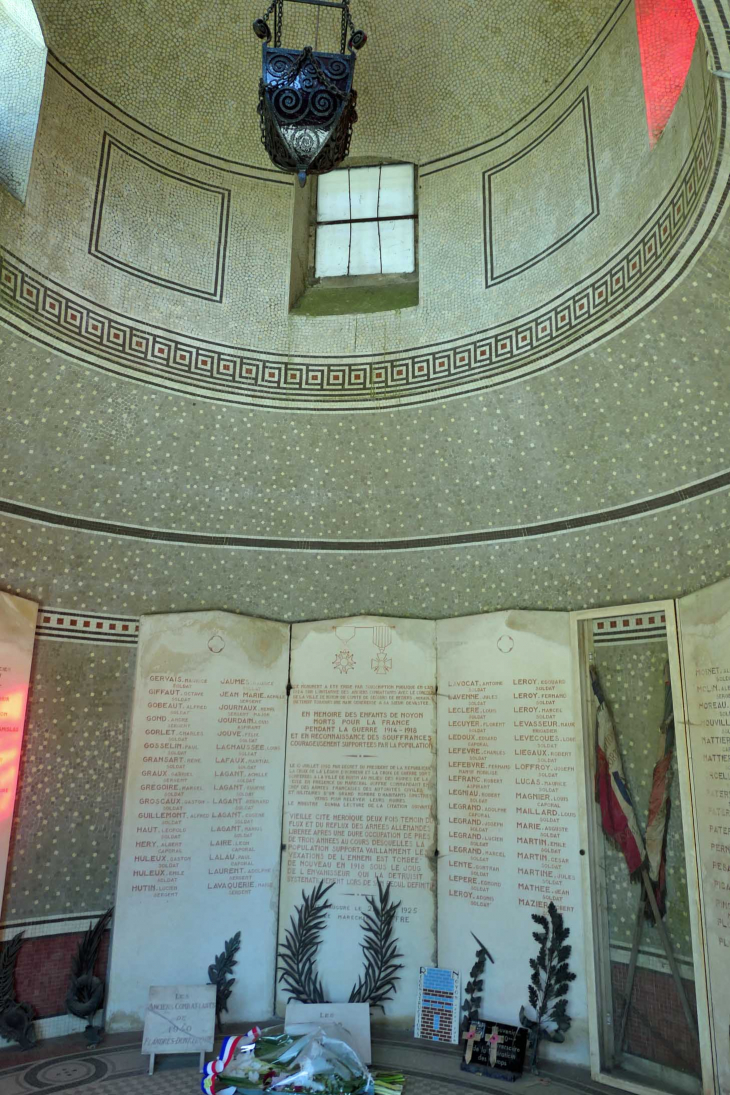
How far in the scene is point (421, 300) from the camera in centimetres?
661

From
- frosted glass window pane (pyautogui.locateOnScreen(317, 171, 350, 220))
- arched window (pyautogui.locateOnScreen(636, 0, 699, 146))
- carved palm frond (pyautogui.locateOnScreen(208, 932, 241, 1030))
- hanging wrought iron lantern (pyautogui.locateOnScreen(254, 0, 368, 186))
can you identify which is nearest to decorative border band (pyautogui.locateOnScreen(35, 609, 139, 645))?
carved palm frond (pyautogui.locateOnScreen(208, 932, 241, 1030))

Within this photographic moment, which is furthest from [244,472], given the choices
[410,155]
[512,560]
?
[410,155]

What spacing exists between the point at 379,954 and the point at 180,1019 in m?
1.44

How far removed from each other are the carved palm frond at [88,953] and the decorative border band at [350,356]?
398cm

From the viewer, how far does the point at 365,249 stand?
7254mm

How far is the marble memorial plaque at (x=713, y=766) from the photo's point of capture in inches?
169

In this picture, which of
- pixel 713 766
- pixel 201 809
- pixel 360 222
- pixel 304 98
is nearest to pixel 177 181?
pixel 360 222

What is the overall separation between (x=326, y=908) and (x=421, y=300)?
189 inches

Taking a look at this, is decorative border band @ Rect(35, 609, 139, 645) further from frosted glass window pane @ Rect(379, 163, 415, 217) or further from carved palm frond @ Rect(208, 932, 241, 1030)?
frosted glass window pane @ Rect(379, 163, 415, 217)

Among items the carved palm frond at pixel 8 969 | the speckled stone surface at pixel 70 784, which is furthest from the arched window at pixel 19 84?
the carved palm frond at pixel 8 969

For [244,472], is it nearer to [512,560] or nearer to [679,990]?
[512,560]

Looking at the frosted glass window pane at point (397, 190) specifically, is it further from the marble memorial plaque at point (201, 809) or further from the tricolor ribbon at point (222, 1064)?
the tricolor ribbon at point (222, 1064)

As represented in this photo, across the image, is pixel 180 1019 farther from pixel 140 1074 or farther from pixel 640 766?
pixel 640 766

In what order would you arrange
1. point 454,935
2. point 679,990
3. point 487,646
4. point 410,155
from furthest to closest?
point 410,155
point 487,646
point 454,935
point 679,990
